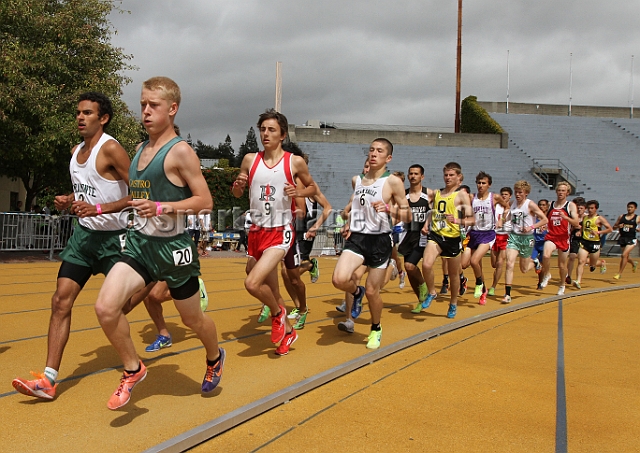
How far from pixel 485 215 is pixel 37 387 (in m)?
7.94

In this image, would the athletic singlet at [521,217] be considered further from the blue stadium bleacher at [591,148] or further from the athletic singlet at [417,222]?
the blue stadium bleacher at [591,148]

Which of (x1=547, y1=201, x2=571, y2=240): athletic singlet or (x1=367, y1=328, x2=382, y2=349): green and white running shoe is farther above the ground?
(x1=547, y1=201, x2=571, y2=240): athletic singlet

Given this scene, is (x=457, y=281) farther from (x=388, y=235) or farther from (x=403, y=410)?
(x=403, y=410)

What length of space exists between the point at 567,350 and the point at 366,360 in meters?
2.62

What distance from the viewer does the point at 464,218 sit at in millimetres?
8312

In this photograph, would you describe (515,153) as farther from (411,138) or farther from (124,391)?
(124,391)

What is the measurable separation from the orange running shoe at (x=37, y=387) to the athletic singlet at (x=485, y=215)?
299 inches

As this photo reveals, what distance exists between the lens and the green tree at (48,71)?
1527cm

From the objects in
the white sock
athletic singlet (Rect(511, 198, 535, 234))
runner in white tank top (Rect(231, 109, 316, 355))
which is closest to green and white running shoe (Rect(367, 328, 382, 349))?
runner in white tank top (Rect(231, 109, 316, 355))

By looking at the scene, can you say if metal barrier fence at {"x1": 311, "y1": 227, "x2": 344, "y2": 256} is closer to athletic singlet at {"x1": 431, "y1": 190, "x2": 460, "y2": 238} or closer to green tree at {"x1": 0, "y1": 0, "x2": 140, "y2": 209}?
green tree at {"x1": 0, "y1": 0, "x2": 140, "y2": 209}

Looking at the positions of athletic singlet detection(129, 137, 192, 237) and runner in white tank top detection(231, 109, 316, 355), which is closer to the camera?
athletic singlet detection(129, 137, 192, 237)

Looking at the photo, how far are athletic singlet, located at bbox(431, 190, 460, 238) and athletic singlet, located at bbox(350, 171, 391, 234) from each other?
2.11 m

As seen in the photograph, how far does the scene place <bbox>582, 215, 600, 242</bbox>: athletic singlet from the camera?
1452 cm

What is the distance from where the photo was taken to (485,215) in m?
10.1
